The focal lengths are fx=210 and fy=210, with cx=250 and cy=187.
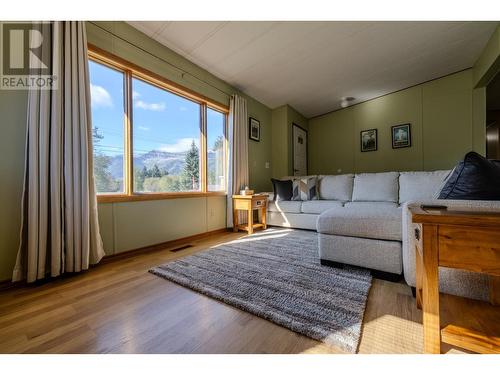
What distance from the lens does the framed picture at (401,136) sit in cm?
404

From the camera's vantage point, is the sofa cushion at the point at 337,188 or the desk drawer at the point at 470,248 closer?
the desk drawer at the point at 470,248

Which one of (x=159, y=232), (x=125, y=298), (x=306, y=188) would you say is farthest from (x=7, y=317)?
(x=306, y=188)

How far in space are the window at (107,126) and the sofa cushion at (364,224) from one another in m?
2.07

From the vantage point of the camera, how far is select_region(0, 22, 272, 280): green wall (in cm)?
151

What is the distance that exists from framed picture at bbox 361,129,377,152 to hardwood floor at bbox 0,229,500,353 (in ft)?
12.1

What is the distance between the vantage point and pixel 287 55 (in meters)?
2.80

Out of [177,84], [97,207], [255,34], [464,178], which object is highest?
[255,34]

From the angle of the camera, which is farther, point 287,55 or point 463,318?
point 287,55

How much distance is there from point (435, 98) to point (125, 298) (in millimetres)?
5281

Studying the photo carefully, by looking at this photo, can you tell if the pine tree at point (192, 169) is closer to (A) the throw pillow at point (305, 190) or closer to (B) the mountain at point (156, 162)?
(B) the mountain at point (156, 162)

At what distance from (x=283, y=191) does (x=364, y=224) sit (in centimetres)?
196

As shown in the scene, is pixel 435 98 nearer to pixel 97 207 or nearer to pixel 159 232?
pixel 159 232

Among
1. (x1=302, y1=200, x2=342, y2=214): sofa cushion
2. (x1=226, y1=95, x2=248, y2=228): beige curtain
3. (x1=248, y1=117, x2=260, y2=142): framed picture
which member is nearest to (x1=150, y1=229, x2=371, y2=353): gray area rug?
(x1=302, y1=200, x2=342, y2=214): sofa cushion
